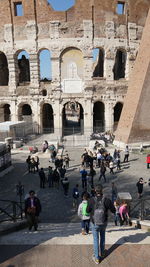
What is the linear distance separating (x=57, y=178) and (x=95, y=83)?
16.6 meters

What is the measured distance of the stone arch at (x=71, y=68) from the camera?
24.7 meters

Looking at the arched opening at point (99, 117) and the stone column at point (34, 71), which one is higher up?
the stone column at point (34, 71)

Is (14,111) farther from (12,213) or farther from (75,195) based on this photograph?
(75,195)

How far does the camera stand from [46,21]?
23.9 m

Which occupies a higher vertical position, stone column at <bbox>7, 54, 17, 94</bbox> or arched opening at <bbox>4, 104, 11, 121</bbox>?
stone column at <bbox>7, 54, 17, 94</bbox>

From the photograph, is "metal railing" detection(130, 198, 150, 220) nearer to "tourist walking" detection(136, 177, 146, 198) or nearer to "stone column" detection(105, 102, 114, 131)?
"tourist walking" detection(136, 177, 146, 198)

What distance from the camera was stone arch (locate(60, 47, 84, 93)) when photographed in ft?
81.0

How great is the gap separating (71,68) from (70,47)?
230cm

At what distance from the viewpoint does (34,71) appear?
2489 centimetres

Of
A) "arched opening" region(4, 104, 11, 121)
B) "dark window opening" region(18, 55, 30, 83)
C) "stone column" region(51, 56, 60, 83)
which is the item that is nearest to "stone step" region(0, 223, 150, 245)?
"stone column" region(51, 56, 60, 83)

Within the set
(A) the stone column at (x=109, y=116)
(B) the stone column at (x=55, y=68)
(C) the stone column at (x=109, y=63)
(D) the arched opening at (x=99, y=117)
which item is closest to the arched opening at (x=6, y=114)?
(B) the stone column at (x=55, y=68)

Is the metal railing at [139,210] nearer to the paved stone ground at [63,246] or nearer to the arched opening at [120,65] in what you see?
the paved stone ground at [63,246]

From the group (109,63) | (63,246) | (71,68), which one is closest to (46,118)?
(71,68)

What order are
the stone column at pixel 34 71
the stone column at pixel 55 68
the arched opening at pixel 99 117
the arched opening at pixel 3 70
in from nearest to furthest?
the stone column at pixel 55 68 → the stone column at pixel 34 71 → the arched opening at pixel 99 117 → the arched opening at pixel 3 70
